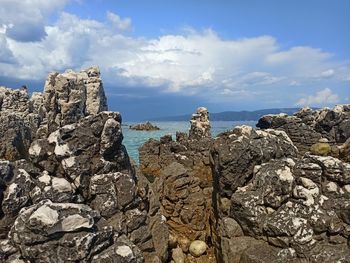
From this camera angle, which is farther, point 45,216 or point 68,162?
point 68,162

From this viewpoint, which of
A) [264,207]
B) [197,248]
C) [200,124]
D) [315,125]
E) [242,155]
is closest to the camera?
[264,207]

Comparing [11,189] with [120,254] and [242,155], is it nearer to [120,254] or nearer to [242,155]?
[120,254]

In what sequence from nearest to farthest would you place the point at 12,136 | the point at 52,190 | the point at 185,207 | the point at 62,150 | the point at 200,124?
the point at 52,190
the point at 62,150
the point at 185,207
the point at 12,136
the point at 200,124

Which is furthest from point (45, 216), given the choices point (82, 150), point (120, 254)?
point (82, 150)

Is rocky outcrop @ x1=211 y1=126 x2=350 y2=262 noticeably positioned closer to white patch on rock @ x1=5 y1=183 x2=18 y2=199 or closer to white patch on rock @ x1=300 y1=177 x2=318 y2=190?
white patch on rock @ x1=300 y1=177 x2=318 y2=190

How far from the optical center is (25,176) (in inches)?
381

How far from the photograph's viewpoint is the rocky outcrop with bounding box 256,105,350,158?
42.0 meters

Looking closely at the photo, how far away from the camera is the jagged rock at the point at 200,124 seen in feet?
193

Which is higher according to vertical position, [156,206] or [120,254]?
[156,206]

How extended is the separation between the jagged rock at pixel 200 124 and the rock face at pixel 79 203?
4600cm

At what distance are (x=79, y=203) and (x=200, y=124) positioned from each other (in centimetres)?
5114

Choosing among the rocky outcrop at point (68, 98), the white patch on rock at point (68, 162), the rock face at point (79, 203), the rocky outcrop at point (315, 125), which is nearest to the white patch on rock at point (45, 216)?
the rock face at point (79, 203)

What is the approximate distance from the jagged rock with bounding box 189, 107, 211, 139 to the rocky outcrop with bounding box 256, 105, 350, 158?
9361mm

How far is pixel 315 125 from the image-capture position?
50.3 meters
